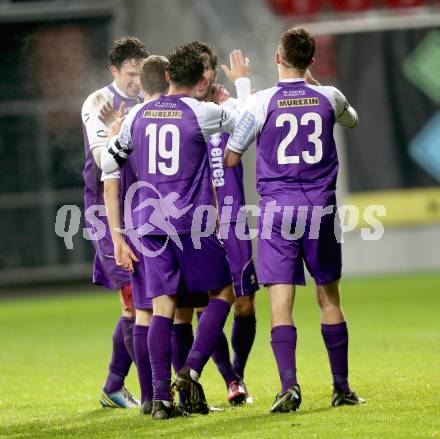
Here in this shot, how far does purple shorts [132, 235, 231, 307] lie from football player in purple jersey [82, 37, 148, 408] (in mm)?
938

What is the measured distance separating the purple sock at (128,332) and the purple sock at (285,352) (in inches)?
46.0

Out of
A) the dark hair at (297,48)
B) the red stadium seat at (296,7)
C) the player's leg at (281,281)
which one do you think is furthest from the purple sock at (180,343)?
the red stadium seat at (296,7)

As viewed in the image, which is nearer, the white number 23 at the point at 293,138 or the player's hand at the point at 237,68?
the white number 23 at the point at 293,138

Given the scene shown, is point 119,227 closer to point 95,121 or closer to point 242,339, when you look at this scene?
point 95,121

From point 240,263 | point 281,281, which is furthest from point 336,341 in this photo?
point 240,263

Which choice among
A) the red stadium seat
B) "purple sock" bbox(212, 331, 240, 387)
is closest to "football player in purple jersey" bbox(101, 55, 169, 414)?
"purple sock" bbox(212, 331, 240, 387)

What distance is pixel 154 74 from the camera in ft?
21.9

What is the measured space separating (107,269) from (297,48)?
193 centimetres

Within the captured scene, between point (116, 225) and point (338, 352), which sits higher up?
point (116, 225)

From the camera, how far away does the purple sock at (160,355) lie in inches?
250

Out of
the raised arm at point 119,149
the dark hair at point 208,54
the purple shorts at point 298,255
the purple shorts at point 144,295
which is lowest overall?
the purple shorts at point 144,295

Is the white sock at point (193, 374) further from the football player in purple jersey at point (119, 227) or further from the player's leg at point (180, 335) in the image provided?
the player's leg at point (180, 335)

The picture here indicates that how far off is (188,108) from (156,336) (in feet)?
3.97

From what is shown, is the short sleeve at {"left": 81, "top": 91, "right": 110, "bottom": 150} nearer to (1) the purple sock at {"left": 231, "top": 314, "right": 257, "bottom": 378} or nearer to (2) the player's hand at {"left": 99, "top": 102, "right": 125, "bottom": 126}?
(2) the player's hand at {"left": 99, "top": 102, "right": 125, "bottom": 126}
